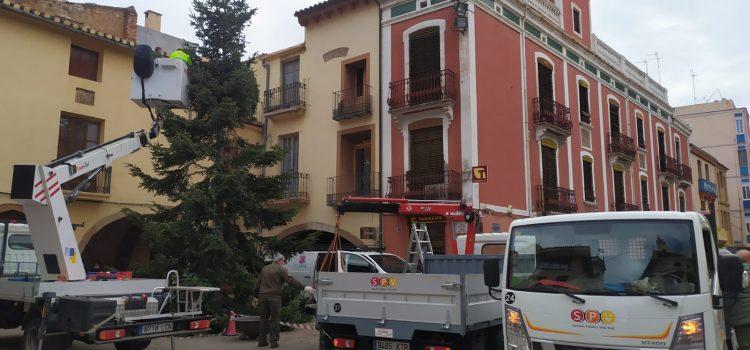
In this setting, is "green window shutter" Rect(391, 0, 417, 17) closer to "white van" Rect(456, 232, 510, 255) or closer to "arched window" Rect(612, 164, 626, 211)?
"white van" Rect(456, 232, 510, 255)

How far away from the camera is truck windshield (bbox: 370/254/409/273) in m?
15.6

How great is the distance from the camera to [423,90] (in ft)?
59.7

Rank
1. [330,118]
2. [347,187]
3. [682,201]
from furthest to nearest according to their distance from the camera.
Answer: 1. [682,201]
2. [330,118]
3. [347,187]

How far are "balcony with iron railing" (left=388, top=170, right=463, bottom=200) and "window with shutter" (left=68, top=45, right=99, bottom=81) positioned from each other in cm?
1018

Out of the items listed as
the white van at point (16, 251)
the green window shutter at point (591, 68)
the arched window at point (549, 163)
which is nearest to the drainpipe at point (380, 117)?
the arched window at point (549, 163)

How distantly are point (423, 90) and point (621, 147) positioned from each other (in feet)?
37.8

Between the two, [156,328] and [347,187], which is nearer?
[156,328]

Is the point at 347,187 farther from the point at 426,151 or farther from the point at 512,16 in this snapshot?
the point at 512,16

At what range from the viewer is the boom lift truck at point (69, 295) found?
26.1ft

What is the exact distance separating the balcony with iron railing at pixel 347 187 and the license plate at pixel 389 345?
38.7 feet

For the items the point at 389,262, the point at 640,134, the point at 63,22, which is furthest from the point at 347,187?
the point at 640,134

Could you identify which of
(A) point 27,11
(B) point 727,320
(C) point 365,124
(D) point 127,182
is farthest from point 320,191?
(B) point 727,320

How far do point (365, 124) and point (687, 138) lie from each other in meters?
24.1

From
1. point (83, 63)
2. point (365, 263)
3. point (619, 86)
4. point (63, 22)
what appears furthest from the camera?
point (619, 86)
